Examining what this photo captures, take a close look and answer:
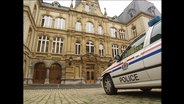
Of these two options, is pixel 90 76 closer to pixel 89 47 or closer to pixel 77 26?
pixel 89 47

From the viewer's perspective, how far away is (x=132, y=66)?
11.1 feet

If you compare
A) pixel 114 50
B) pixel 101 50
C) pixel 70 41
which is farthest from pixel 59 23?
pixel 114 50

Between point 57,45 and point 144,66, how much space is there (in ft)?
56.4

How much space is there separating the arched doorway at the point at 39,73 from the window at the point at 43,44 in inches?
88.6

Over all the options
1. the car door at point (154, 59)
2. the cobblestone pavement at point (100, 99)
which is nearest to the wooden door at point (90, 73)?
the cobblestone pavement at point (100, 99)

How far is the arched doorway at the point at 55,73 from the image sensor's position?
16827mm

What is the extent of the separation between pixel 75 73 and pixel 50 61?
4198 mm

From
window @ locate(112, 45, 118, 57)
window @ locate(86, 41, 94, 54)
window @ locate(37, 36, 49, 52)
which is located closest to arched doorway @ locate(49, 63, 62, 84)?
window @ locate(37, 36, 49, 52)

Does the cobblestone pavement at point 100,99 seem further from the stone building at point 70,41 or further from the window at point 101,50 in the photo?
the window at point 101,50

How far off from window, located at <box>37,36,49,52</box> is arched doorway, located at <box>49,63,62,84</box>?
2998 millimetres

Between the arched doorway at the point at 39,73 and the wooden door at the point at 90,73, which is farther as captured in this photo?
the wooden door at the point at 90,73

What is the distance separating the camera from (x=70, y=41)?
1903 centimetres

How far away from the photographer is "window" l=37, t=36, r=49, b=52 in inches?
700
